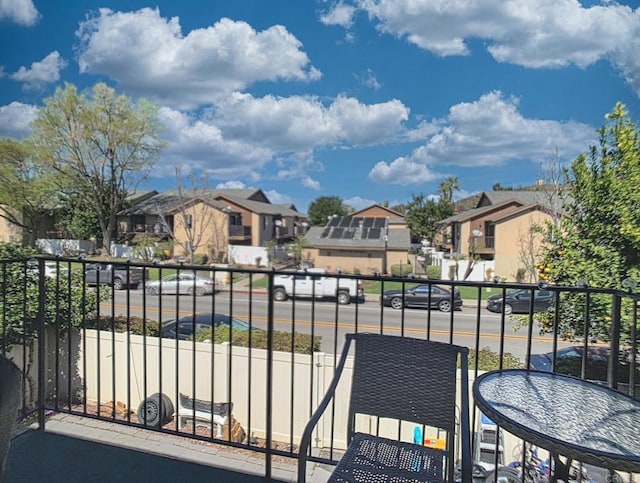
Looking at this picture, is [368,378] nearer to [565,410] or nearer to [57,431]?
[565,410]

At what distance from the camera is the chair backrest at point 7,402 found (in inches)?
26.7

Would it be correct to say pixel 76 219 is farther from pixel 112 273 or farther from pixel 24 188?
pixel 112 273

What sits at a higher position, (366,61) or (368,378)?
(366,61)

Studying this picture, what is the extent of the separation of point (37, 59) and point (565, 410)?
1442 inches

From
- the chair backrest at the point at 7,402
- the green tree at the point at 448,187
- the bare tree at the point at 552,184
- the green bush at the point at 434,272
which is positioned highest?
the green tree at the point at 448,187

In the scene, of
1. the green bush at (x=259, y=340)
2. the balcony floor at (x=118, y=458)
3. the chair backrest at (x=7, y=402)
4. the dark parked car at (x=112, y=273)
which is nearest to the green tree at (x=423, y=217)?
the dark parked car at (x=112, y=273)

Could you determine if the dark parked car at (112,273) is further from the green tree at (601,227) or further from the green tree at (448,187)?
the green tree at (448,187)

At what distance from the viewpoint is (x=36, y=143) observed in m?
23.5

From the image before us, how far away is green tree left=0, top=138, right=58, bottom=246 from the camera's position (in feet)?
76.7

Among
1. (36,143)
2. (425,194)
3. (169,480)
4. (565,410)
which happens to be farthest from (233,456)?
(425,194)

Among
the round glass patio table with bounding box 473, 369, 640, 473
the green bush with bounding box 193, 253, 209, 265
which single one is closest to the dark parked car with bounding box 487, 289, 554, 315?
the round glass patio table with bounding box 473, 369, 640, 473

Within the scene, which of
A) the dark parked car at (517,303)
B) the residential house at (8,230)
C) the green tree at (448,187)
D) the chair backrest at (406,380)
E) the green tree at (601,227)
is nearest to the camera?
the chair backrest at (406,380)

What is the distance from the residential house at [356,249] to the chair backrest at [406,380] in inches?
750

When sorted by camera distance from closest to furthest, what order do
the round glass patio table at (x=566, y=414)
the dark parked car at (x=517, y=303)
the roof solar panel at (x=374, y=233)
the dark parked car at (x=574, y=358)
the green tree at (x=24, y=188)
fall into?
1. the round glass patio table at (x=566, y=414)
2. the dark parked car at (x=574, y=358)
3. the dark parked car at (x=517, y=303)
4. the roof solar panel at (x=374, y=233)
5. the green tree at (x=24, y=188)
